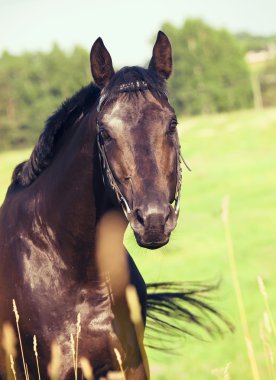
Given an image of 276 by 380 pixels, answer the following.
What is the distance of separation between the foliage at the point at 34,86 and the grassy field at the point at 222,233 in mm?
13022

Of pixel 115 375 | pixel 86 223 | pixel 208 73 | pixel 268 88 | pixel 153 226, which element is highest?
pixel 153 226

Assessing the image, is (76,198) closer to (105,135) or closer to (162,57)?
(105,135)

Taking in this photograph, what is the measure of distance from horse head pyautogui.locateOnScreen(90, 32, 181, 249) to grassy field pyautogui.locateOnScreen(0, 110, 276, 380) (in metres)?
0.37

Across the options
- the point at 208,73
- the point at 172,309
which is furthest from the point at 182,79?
Result: the point at 172,309

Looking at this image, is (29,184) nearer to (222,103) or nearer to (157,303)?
(157,303)

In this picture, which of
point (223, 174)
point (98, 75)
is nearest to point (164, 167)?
point (98, 75)

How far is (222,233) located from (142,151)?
26.1 meters

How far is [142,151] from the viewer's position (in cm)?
413

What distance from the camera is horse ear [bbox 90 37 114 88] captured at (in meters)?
4.66

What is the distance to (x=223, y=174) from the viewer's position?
41562 mm

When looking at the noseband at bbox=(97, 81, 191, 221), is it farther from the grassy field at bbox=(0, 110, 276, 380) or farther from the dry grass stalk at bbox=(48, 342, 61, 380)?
the dry grass stalk at bbox=(48, 342, 61, 380)

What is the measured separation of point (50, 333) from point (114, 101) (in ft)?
5.30

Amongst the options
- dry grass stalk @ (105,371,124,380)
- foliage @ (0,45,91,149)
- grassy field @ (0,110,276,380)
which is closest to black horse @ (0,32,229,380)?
dry grass stalk @ (105,371,124,380)

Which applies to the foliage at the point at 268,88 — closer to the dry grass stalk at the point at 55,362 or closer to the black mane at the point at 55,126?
the black mane at the point at 55,126
